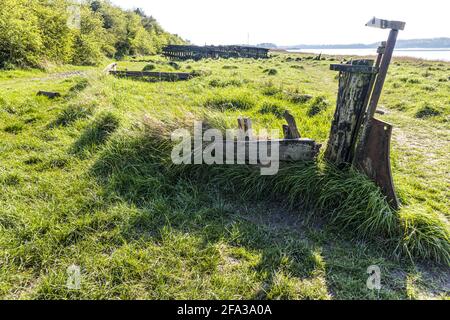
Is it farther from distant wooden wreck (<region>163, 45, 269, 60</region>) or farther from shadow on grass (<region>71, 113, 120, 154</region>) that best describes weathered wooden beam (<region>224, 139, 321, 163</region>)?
distant wooden wreck (<region>163, 45, 269, 60</region>)

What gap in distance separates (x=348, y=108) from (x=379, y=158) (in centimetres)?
67

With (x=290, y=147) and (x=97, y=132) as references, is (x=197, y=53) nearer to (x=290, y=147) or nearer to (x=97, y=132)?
(x=97, y=132)

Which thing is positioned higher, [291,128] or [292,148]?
[291,128]

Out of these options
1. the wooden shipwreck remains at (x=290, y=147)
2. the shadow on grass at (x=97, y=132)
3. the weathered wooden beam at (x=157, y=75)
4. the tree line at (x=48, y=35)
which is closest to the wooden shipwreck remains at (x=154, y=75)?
the weathered wooden beam at (x=157, y=75)

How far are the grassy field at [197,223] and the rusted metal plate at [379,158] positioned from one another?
0.19 m

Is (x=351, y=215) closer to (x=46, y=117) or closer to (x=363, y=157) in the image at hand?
(x=363, y=157)

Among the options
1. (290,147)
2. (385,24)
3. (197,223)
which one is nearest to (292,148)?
(290,147)

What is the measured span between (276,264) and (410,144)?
4.56 metres

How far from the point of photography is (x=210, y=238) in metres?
2.71

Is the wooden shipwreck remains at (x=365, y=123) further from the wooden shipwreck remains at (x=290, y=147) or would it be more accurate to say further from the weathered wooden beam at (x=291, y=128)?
the weathered wooden beam at (x=291, y=128)

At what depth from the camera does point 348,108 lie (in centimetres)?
304

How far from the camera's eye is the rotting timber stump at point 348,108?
2.88 meters

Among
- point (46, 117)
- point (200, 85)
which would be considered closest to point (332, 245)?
point (46, 117)
